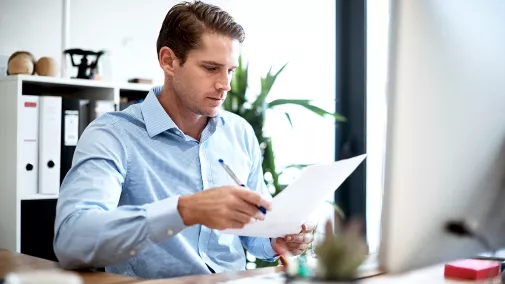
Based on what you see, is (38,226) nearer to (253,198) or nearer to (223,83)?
(223,83)

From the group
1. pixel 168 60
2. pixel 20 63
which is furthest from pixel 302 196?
pixel 20 63

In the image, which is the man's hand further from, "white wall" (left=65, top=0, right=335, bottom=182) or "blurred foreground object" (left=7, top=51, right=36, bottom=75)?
"white wall" (left=65, top=0, right=335, bottom=182)

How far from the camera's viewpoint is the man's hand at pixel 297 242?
1.72 meters

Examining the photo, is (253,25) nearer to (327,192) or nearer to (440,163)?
(327,192)

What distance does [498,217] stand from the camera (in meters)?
0.90

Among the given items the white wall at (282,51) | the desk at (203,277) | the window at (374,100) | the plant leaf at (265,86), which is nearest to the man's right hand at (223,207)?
the desk at (203,277)

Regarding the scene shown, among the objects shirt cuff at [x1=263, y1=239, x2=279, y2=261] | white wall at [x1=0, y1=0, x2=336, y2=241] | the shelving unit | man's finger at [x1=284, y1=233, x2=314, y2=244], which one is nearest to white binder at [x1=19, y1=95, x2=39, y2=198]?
the shelving unit

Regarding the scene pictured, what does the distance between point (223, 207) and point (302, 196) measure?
162mm

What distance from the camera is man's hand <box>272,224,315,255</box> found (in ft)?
A: 5.64

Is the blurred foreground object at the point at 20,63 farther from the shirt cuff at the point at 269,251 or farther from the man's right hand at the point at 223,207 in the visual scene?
the man's right hand at the point at 223,207

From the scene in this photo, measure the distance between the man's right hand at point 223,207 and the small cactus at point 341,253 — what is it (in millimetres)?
594

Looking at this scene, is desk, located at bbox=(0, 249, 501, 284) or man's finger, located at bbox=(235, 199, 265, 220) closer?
desk, located at bbox=(0, 249, 501, 284)

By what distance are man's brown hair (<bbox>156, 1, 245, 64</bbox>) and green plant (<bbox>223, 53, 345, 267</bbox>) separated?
1314 millimetres

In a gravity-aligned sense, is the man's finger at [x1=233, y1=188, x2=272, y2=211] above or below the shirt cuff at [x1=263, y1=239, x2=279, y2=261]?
above
